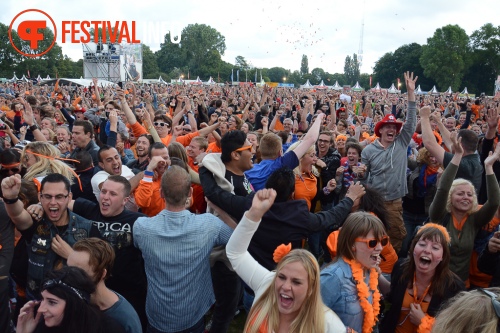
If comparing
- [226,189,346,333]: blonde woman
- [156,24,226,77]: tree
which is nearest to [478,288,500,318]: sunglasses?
[226,189,346,333]: blonde woman

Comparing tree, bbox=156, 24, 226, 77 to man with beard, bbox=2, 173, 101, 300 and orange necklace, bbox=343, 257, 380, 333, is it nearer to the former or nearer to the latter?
man with beard, bbox=2, 173, 101, 300

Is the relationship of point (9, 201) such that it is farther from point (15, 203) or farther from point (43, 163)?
point (43, 163)

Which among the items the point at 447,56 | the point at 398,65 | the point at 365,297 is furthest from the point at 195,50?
the point at 365,297

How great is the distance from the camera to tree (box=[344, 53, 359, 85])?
91.3m

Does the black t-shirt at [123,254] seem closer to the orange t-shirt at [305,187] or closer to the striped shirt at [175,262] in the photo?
the striped shirt at [175,262]

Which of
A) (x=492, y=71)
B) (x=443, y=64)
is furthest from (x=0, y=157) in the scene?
(x=492, y=71)

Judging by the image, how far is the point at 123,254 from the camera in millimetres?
2941

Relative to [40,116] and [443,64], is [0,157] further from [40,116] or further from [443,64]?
[443,64]

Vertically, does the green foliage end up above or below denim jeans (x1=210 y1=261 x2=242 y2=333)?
above

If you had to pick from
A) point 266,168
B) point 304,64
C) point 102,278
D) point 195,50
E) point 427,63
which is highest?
point 195,50

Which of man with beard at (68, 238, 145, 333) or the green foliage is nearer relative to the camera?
man with beard at (68, 238, 145, 333)

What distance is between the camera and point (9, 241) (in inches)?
112

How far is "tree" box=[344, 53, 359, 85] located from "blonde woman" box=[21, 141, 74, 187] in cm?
8824

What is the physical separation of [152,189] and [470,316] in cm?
285
